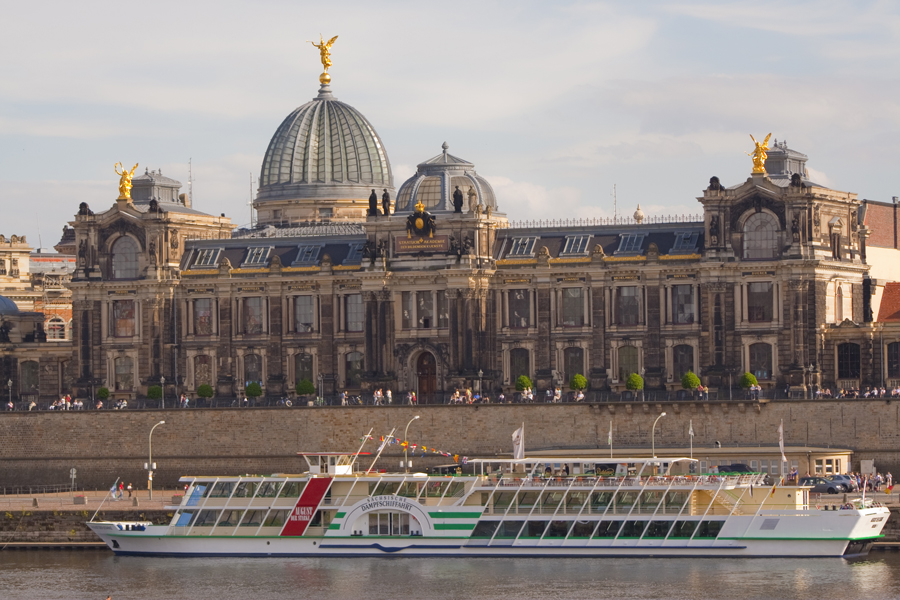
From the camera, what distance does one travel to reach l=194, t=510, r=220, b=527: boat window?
122375mm

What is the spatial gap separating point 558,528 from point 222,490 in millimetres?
18401

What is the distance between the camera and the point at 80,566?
11988 cm

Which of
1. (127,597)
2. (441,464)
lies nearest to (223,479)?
(127,597)

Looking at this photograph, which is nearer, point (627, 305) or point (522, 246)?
point (627, 305)

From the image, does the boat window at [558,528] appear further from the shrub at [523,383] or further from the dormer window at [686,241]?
the dormer window at [686,241]

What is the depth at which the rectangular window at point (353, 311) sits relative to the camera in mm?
159250

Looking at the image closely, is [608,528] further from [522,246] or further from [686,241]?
[522,246]

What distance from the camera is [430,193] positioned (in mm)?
157750

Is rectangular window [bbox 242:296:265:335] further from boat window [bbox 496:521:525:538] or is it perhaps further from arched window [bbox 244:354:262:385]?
boat window [bbox 496:521:525:538]

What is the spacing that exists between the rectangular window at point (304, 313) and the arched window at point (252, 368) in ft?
11.5

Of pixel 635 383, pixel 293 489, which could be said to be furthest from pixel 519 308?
pixel 293 489

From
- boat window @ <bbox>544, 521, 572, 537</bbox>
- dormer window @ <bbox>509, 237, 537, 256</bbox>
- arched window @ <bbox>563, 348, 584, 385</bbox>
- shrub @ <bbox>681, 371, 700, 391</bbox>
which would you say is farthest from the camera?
dormer window @ <bbox>509, 237, 537, 256</bbox>

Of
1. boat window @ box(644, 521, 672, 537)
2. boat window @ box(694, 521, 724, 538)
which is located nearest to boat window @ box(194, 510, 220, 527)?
boat window @ box(644, 521, 672, 537)

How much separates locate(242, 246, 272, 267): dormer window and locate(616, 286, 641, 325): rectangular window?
25921 mm
